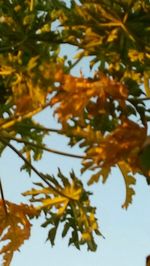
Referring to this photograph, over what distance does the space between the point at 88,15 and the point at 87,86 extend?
3.45 feet

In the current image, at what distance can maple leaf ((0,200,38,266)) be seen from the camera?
5965 millimetres

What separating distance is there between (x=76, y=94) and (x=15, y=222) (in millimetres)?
2832

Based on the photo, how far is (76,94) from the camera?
351cm

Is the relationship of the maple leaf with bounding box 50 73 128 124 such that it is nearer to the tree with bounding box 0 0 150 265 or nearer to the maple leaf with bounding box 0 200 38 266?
the tree with bounding box 0 0 150 265

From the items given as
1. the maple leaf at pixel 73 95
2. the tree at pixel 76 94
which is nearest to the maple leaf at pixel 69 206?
the tree at pixel 76 94

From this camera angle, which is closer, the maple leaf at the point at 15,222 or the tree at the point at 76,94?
the tree at the point at 76,94

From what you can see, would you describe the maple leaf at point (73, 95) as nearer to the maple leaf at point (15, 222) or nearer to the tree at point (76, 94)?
the tree at point (76, 94)

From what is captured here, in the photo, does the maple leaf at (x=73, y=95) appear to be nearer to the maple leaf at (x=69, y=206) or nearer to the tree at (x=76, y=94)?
the tree at (x=76, y=94)

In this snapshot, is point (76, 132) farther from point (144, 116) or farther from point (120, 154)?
point (144, 116)

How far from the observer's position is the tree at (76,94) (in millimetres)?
3480

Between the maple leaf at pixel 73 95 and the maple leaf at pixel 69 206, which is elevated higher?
the maple leaf at pixel 69 206

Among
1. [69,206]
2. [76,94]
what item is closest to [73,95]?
[76,94]

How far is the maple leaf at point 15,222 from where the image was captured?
5965 mm

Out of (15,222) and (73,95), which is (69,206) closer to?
(15,222)
